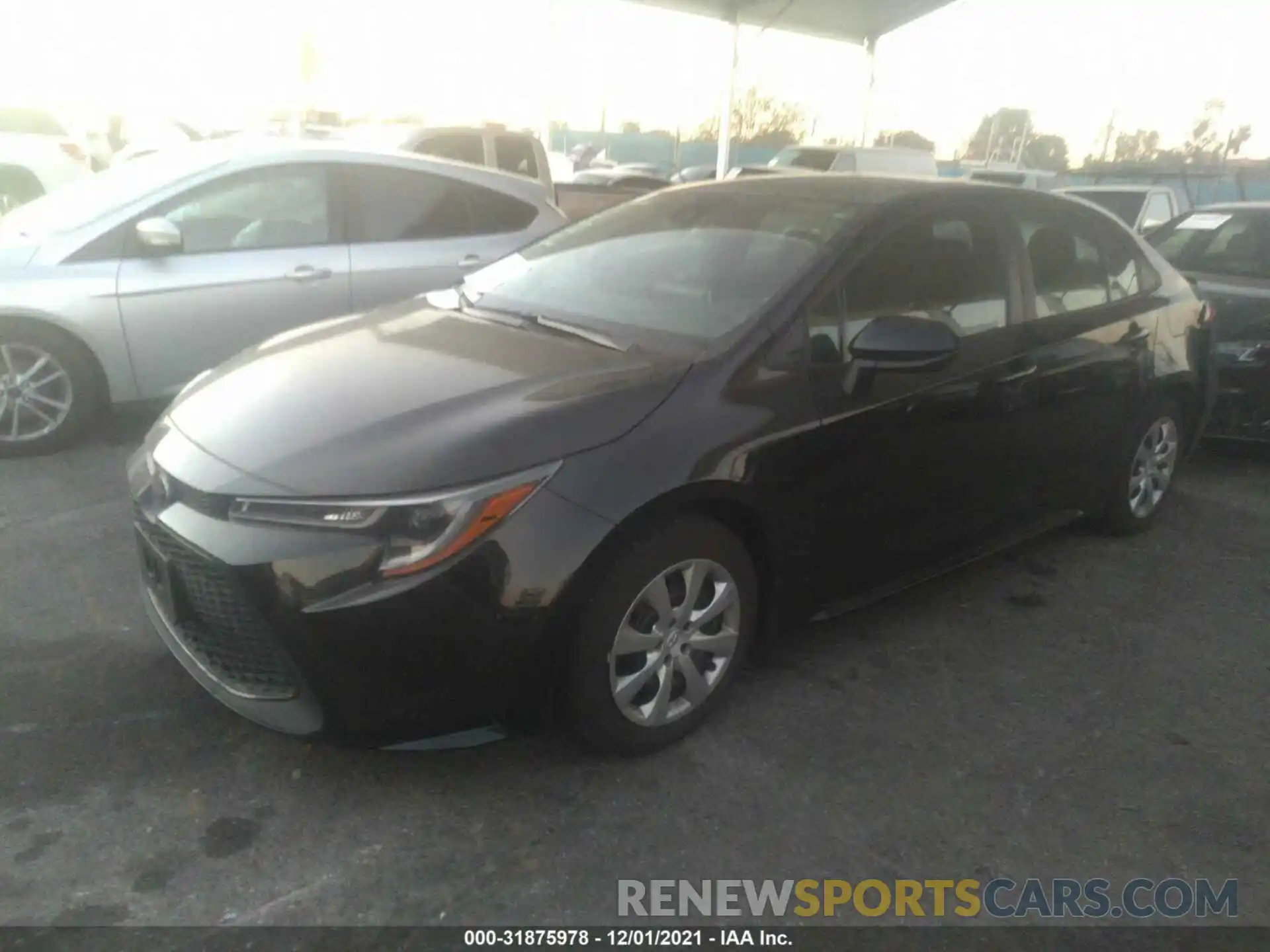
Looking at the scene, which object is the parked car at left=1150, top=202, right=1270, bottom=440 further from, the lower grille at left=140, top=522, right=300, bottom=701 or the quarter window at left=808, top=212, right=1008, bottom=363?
the lower grille at left=140, top=522, right=300, bottom=701

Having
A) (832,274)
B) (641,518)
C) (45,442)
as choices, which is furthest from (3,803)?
(45,442)

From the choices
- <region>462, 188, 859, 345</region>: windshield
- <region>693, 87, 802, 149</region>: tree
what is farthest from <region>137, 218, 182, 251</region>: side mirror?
<region>693, 87, 802, 149</region>: tree

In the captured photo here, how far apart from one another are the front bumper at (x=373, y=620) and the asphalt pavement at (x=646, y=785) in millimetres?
287

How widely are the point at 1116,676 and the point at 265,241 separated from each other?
176 inches

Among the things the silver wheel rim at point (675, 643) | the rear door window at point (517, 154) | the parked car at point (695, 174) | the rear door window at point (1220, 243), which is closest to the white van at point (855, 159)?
the parked car at point (695, 174)

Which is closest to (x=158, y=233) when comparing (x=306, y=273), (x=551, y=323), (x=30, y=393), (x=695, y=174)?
(x=306, y=273)

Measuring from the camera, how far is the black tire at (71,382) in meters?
4.85

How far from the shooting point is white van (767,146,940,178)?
595 inches

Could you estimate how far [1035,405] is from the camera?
374cm

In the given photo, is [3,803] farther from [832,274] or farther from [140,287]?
[140,287]

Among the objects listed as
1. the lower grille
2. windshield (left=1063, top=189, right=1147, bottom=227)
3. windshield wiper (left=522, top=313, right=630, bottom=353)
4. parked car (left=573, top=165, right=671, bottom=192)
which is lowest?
the lower grille

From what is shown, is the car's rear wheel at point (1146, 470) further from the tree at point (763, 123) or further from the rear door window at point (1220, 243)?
the tree at point (763, 123)

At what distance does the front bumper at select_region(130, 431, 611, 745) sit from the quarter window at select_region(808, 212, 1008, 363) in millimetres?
1113

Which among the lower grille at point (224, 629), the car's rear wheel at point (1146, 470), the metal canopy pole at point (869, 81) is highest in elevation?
the metal canopy pole at point (869, 81)
